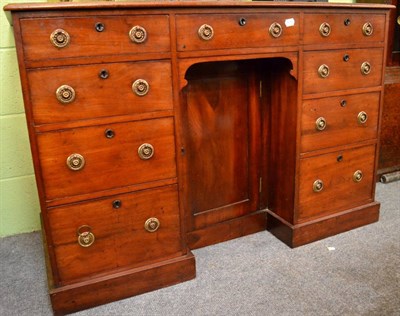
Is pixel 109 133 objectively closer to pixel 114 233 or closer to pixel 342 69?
pixel 114 233

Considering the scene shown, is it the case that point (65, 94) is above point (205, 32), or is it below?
below

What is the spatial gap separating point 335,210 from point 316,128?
0.49 metres

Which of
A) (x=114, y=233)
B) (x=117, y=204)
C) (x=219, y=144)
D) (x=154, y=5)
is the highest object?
(x=154, y=5)

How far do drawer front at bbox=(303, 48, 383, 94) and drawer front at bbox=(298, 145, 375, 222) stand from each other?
35cm

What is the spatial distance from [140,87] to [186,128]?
427 mm

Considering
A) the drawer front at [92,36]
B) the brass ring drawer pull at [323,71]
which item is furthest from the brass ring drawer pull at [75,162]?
the brass ring drawer pull at [323,71]

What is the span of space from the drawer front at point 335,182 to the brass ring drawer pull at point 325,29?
23.4 inches

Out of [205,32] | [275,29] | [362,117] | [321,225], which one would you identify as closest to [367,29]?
[362,117]

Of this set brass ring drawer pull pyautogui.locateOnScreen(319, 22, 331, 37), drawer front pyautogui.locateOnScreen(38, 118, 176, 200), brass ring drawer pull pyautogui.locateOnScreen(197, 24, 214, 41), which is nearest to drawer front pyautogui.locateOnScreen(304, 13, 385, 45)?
brass ring drawer pull pyautogui.locateOnScreen(319, 22, 331, 37)

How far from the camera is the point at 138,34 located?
138 centimetres

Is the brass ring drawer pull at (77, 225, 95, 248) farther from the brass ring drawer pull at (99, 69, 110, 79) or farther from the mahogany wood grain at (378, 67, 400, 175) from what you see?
the mahogany wood grain at (378, 67, 400, 175)

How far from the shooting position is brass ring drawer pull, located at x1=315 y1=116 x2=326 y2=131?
73.0 inches

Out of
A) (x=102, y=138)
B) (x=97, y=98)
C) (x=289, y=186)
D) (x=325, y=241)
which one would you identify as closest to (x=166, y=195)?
(x=102, y=138)

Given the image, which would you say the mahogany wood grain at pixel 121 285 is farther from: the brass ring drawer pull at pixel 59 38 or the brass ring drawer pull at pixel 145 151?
the brass ring drawer pull at pixel 59 38
